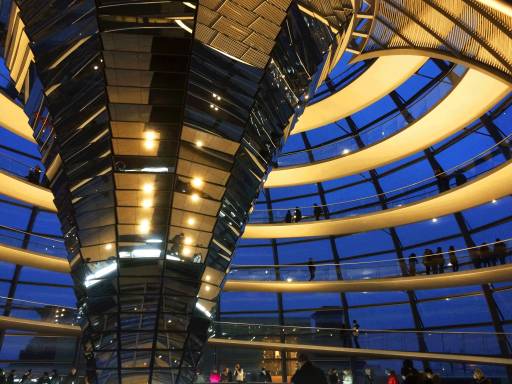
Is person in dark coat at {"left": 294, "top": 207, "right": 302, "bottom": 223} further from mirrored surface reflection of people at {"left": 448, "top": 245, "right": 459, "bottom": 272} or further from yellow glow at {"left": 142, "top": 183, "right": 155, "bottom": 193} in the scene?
yellow glow at {"left": 142, "top": 183, "right": 155, "bottom": 193}

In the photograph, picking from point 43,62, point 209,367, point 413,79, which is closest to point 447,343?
point 209,367

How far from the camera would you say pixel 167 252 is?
13156 mm

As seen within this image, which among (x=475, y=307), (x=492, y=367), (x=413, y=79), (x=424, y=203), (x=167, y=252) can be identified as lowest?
(x=492, y=367)

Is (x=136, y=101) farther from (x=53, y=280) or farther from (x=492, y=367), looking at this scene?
(x=53, y=280)

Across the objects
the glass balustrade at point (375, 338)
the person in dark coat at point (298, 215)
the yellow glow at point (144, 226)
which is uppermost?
the person in dark coat at point (298, 215)

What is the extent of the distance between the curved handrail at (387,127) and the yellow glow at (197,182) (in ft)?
40.6

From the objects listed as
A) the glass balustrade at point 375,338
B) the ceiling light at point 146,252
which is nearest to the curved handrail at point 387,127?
the glass balustrade at point 375,338

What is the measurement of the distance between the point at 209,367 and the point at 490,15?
24.5 m

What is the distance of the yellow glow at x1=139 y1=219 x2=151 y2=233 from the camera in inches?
506

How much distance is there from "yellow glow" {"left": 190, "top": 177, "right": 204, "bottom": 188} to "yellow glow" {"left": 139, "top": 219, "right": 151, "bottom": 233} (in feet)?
5.77

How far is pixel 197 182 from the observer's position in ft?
41.3

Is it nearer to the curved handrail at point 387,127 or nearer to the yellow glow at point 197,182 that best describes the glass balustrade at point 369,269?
the curved handrail at point 387,127

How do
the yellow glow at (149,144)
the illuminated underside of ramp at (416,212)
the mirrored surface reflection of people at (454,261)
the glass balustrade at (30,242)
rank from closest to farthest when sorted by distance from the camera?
the yellow glow at (149,144)
the illuminated underside of ramp at (416,212)
the mirrored surface reflection of people at (454,261)
the glass balustrade at (30,242)

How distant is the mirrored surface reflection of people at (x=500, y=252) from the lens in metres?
21.0
